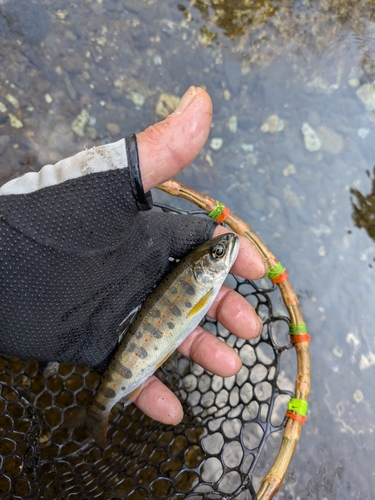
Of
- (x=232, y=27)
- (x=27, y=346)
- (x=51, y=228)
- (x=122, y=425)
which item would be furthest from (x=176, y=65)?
(x=122, y=425)

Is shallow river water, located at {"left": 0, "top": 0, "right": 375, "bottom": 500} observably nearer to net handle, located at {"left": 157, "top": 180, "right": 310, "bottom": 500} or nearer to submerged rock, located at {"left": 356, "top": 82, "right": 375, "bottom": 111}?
submerged rock, located at {"left": 356, "top": 82, "right": 375, "bottom": 111}

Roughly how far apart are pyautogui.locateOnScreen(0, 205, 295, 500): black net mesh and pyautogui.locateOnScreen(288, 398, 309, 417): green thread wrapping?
Answer: 9.8 inches

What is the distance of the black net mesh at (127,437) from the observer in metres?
2.59

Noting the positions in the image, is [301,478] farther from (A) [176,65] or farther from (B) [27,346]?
(A) [176,65]

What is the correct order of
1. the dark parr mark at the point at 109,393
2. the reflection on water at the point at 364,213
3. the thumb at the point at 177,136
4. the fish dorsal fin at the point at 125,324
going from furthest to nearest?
the reflection on water at the point at 364,213, the fish dorsal fin at the point at 125,324, the dark parr mark at the point at 109,393, the thumb at the point at 177,136

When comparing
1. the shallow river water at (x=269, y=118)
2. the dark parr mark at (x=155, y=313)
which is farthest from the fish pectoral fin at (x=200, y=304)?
the shallow river water at (x=269, y=118)

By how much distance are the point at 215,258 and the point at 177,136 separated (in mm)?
767

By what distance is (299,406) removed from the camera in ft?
7.58

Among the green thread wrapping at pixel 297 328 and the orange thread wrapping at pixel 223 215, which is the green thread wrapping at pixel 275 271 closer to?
the green thread wrapping at pixel 297 328

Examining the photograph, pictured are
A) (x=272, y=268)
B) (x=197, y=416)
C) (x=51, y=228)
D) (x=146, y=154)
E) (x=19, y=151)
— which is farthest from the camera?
(x=19, y=151)

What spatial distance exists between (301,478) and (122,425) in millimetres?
1367

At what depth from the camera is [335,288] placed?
11.5 feet

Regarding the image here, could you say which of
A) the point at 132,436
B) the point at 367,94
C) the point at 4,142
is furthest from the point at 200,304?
the point at 367,94

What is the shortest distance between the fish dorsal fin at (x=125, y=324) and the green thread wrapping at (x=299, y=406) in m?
1.02
